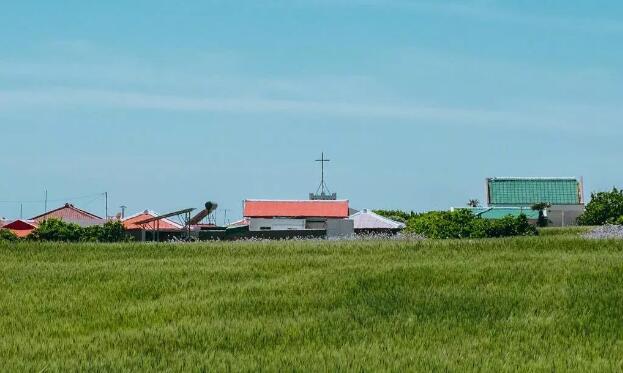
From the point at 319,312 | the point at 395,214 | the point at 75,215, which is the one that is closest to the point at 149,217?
the point at 75,215

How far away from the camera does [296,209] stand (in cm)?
6650

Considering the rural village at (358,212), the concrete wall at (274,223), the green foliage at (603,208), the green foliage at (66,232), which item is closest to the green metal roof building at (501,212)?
the rural village at (358,212)

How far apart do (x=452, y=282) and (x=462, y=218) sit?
1450 cm

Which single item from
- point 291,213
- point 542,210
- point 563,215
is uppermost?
point 291,213

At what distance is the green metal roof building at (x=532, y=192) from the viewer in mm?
71938

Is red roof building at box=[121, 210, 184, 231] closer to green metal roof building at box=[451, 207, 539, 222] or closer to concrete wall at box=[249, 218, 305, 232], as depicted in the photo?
concrete wall at box=[249, 218, 305, 232]

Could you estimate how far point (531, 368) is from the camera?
7.86 meters

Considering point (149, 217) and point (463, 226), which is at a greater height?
point (149, 217)

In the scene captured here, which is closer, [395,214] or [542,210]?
[542,210]

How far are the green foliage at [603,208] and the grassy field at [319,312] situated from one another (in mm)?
37302

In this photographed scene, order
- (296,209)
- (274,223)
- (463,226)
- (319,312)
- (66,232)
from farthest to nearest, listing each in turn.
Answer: (296,209)
(274,223)
(66,232)
(463,226)
(319,312)

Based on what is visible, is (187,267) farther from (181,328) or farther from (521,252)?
(521,252)

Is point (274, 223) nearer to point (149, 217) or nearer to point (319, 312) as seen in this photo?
point (149, 217)

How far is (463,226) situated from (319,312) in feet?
54.1
